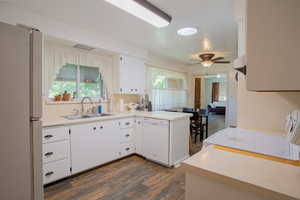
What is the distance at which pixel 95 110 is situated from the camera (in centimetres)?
304

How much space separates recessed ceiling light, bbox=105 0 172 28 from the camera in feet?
5.15

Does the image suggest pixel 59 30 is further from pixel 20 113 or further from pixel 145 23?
pixel 20 113

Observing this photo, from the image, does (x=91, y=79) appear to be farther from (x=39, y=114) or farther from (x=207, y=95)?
(x=207, y=95)

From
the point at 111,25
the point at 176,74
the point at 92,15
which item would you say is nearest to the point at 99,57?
the point at 111,25

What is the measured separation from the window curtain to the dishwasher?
1.63 m

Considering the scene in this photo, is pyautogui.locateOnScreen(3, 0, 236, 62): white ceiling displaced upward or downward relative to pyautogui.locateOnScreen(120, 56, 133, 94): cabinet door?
upward

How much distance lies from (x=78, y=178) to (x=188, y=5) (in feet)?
9.26

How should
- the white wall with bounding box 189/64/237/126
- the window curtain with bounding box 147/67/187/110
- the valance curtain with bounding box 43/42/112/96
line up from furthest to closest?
1. the white wall with bounding box 189/64/237/126
2. the window curtain with bounding box 147/67/187/110
3. the valance curtain with bounding box 43/42/112/96

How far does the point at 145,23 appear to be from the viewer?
2277 millimetres

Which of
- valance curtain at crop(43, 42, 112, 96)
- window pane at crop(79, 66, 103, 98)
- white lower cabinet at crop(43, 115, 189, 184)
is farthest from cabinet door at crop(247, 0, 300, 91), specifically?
window pane at crop(79, 66, 103, 98)

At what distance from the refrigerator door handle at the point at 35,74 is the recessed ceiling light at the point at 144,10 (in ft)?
2.66

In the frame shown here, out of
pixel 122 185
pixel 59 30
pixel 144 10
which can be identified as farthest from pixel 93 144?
pixel 144 10

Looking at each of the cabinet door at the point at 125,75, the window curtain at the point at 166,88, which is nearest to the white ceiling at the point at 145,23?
the cabinet door at the point at 125,75

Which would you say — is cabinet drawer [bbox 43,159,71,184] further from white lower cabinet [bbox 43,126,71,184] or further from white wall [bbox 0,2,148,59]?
white wall [bbox 0,2,148,59]
